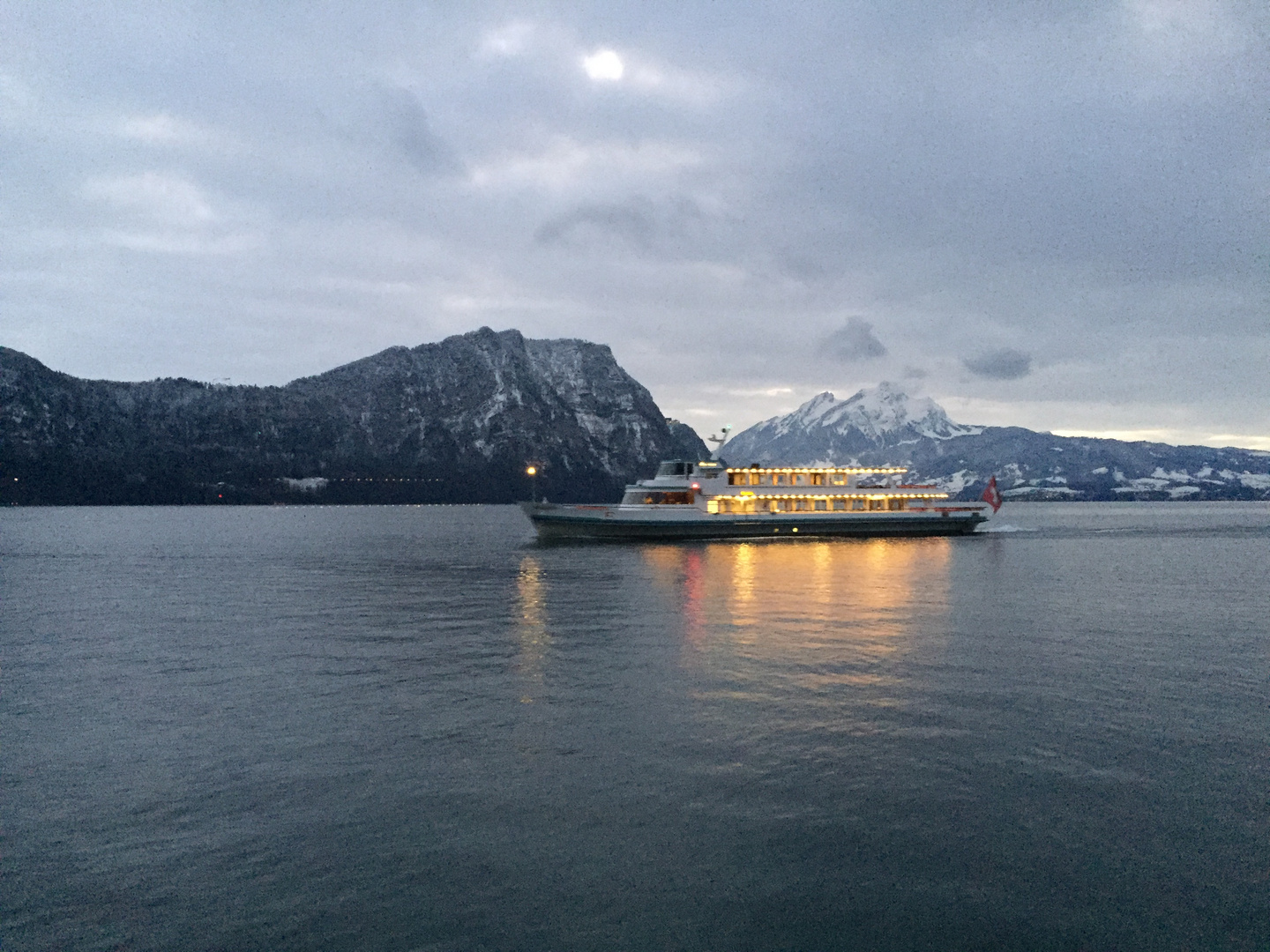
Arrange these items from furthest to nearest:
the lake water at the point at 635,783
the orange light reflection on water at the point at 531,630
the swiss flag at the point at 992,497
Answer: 1. the swiss flag at the point at 992,497
2. the orange light reflection on water at the point at 531,630
3. the lake water at the point at 635,783

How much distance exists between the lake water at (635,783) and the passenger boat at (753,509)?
50.3 m

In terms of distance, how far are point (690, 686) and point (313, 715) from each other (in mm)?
10251

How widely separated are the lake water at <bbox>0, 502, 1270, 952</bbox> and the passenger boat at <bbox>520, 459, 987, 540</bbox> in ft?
165

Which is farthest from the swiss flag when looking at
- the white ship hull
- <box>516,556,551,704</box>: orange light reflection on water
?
<box>516,556,551,704</box>: orange light reflection on water

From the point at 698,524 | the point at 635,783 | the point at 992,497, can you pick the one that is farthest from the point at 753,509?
the point at 635,783

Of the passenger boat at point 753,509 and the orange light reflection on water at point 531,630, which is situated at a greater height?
the passenger boat at point 753,509

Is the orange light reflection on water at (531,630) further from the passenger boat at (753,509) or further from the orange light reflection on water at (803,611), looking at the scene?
the passenger boat at (753,509)

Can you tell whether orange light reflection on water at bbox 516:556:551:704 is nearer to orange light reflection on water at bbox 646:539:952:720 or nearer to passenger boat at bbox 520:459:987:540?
orange light reflection on water at bbox 646:539:952:720

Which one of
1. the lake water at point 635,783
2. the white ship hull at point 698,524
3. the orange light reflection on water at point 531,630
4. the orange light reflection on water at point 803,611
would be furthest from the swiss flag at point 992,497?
the orange light reflection on water at point 531,630

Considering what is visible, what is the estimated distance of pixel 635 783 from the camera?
49.8ft

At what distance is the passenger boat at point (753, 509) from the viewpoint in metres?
86.5

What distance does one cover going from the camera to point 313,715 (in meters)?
19.9

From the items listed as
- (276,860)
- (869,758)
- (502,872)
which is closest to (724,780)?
(869,758)

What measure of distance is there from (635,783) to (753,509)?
77.0m
